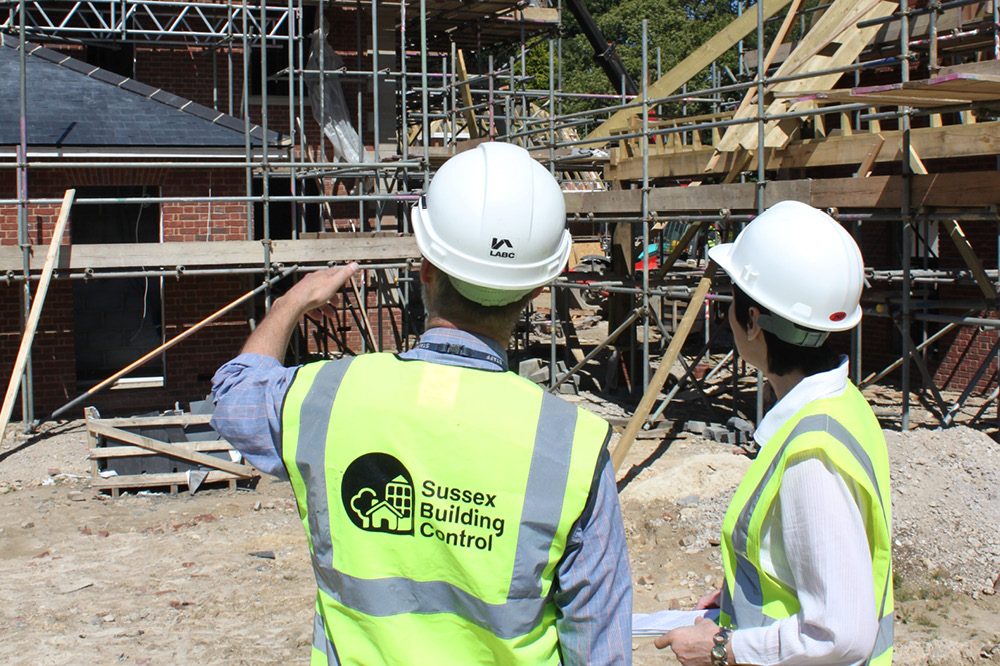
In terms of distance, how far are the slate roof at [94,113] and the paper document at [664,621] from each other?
33.8 feet

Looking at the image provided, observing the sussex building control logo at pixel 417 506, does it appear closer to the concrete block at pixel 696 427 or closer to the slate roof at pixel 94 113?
the concrete block at pixel 696 427

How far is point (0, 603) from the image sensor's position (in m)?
6.51

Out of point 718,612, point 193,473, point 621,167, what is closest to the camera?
point 718,612

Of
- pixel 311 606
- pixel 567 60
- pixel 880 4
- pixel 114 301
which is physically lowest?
pixel 311 606

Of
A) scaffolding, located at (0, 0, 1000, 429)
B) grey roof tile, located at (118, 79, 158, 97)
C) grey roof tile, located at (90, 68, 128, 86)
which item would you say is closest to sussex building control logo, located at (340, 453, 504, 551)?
scaffolding, located at (0, 0, 1000, 429)

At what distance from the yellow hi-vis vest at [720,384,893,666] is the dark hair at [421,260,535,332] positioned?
0.69m

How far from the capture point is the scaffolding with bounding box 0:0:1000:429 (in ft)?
26.3

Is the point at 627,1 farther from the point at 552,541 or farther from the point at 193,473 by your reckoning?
the point at 552,541

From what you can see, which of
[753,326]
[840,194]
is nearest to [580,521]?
[753,326]

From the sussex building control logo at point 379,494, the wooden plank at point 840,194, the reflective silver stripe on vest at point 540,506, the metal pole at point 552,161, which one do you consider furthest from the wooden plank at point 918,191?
the sussex building control logo at point 379,494

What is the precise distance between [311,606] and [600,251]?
73.4ft

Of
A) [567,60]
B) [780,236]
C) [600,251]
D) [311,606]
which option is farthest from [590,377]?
[567,60]

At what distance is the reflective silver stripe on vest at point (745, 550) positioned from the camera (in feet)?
7.17

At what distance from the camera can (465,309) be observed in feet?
6.73
